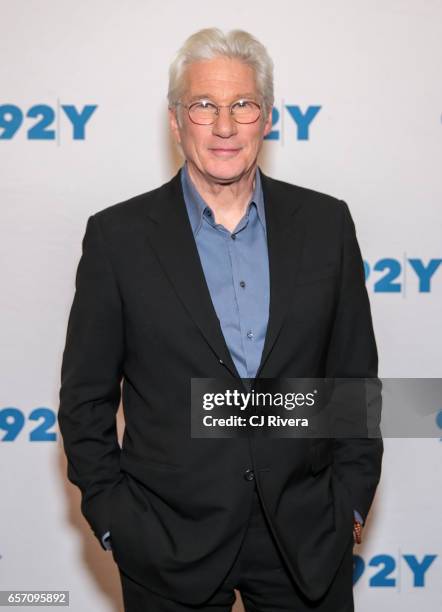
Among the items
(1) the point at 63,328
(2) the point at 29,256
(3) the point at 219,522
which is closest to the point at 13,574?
(1) the point at 63,328

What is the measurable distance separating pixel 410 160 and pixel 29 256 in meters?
1.26

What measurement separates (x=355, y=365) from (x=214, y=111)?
674mm

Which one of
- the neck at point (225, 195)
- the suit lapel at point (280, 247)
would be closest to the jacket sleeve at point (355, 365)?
the suit lapel at point (280, 247)

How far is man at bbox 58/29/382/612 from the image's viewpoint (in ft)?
5.79

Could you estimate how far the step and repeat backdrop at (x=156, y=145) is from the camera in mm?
2555

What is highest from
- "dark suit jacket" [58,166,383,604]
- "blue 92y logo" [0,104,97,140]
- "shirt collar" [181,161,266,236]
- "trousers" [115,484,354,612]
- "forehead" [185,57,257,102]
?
"forehead" [185,57,257,102]

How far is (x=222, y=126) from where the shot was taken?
1.79 meters

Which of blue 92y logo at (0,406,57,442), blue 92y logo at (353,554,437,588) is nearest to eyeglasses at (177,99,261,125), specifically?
blue 92y logo at (0,406,57,442)

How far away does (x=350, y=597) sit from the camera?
6.41 feet

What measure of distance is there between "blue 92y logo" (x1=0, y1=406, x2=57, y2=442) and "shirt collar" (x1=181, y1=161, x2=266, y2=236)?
111cm

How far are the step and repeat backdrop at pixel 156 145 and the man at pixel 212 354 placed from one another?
2.35ft

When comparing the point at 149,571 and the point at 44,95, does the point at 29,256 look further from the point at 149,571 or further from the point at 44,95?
the point at 149,571

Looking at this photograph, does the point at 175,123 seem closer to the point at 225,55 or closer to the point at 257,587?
the point at 225,55

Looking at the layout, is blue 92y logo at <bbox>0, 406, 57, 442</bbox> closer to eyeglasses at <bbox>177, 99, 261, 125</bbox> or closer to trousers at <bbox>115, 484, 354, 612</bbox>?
trousers at <bbox>115, 484, 354, 612</bbox>
